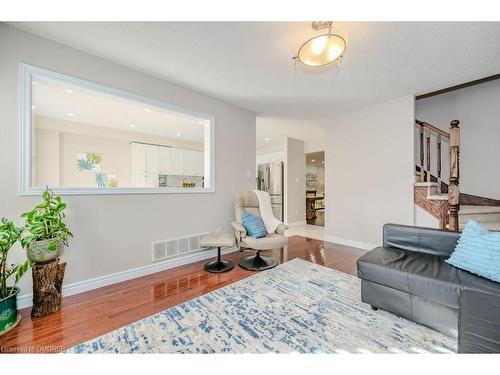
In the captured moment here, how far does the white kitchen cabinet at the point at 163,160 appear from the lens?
5.42 m

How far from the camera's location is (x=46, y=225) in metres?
1.72

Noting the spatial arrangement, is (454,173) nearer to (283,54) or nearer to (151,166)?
(283,54)

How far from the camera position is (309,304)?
1.86m

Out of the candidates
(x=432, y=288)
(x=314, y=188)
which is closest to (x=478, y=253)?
(x=432, y=288)

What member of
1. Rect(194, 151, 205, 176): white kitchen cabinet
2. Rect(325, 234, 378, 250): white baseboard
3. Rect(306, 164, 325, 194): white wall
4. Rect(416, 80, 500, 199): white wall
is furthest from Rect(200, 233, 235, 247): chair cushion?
Rect(306, 164, 325, 194): white wall

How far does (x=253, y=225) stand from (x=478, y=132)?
4210mm

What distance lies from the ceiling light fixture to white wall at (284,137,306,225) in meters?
3.88

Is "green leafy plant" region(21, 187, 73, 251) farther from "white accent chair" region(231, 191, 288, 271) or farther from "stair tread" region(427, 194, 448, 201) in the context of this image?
"stair tread" region(427, 194, 448, 201)

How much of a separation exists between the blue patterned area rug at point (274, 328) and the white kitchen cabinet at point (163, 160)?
4251 millimetres

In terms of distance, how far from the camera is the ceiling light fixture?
5.10ft

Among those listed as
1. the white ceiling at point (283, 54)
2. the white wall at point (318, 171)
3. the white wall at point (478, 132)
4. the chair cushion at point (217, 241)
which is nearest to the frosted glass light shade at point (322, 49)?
the white ceiling at point (283, 54)
